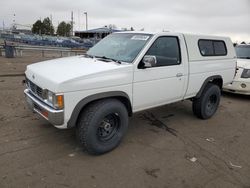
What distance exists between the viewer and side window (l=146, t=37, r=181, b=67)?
171 inches

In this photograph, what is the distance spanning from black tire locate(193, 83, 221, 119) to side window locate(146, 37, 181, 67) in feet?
4.20

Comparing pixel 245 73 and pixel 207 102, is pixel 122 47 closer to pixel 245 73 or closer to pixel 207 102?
pixel 207 102

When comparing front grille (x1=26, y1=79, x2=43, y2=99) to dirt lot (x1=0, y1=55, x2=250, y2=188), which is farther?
front grille (x1=26, y1=79, x2=43, y2=99)

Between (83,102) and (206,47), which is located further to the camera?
(206,47)

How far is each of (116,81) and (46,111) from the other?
3.57 feet

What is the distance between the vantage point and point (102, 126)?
12.6ft

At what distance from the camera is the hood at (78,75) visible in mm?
3268

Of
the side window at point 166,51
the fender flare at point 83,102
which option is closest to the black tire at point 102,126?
the fender flare at point 83,102

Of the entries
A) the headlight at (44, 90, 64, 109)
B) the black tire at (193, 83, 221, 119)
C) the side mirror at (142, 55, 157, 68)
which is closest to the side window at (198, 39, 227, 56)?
the black tire at (193, 83, 221, 119)

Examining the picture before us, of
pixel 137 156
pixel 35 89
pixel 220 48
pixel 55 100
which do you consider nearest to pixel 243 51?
pixel 220 48

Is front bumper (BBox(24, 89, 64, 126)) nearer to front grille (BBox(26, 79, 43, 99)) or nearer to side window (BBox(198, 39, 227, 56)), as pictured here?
front grille (BBox(26, 79, 43, 99))

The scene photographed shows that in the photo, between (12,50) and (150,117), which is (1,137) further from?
(12,50)

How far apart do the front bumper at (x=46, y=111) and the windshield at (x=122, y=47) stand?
4.68ft

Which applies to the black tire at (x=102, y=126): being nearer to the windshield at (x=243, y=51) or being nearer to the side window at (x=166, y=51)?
the side window at (x=166, y=51)
